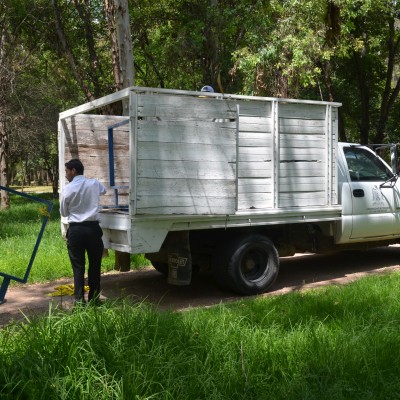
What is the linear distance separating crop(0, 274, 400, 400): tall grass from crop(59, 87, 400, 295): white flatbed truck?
1.97 meters

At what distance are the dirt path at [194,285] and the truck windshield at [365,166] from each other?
59.5 inches

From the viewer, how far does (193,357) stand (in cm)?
389

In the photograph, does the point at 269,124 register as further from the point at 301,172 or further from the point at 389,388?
the point at 389,388

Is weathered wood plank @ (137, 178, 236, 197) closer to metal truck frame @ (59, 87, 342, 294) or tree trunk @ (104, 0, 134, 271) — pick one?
metal truck frame @ (59, 87, 342, 294)

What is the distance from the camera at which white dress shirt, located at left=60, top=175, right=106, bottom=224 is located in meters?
6.45

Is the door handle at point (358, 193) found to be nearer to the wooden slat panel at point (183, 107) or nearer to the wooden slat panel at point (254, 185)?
the wooden slat panel at point (254, 185)

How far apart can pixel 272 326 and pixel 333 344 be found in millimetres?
620

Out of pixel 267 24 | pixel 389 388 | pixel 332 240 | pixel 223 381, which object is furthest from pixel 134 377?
pixel 267 24

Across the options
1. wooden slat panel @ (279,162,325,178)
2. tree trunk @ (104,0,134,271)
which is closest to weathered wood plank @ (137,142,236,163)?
wooden slat panel @ (279,162,325,178)

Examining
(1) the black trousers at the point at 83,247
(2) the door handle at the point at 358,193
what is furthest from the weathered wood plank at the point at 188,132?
(2) the door handle at the point at 358,193

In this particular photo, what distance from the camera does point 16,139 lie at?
21641 millimetres

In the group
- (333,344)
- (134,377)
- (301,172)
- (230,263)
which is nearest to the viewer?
(134,377)

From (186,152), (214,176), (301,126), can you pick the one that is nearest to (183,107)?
(186,152)

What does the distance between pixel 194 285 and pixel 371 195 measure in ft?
9.98
